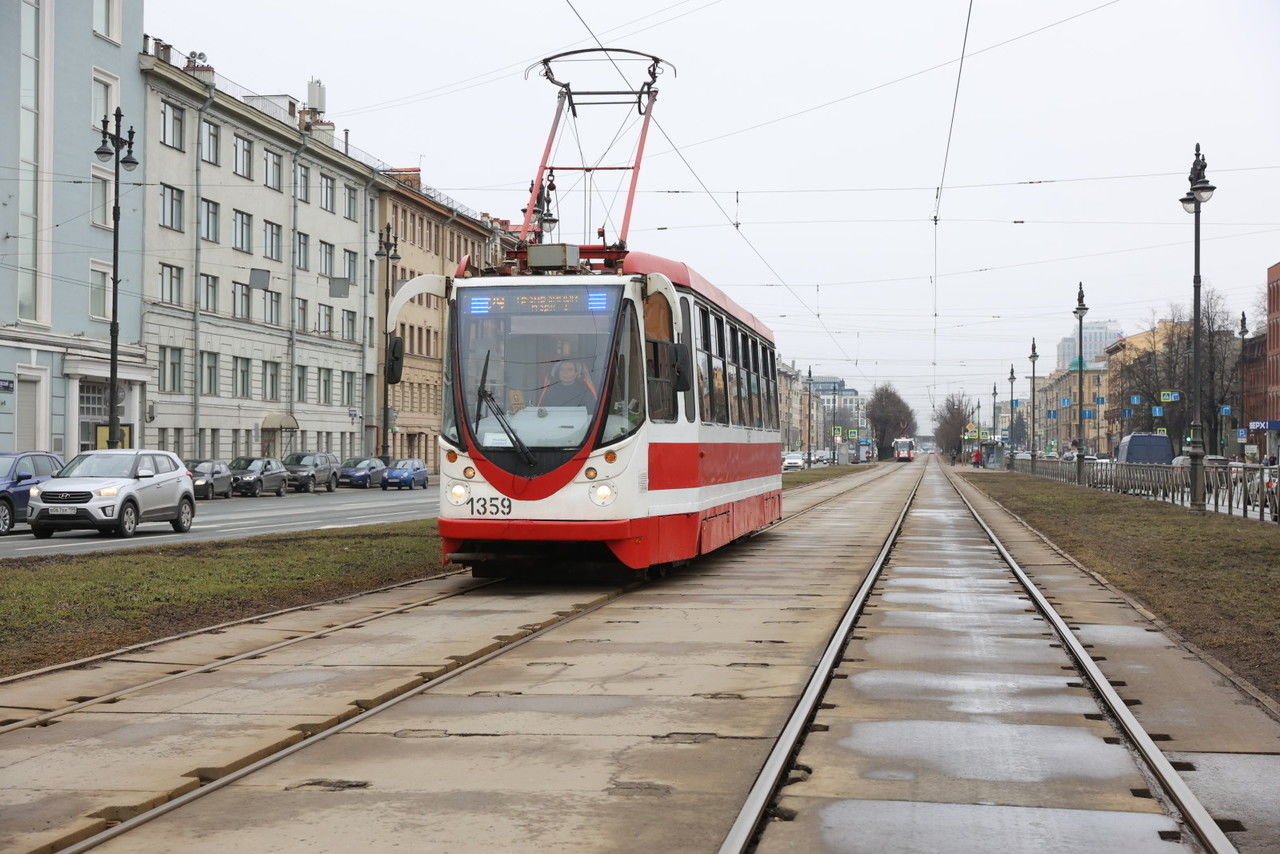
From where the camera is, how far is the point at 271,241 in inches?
2424

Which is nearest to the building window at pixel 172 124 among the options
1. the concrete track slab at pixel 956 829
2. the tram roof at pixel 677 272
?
the tram roof at pixel 677 272

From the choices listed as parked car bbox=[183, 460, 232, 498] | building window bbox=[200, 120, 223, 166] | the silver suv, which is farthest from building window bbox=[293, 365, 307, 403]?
the silver suv

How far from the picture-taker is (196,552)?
20.0 m

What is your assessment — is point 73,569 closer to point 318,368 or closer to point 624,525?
point 624,525

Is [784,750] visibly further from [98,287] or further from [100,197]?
[100,197]

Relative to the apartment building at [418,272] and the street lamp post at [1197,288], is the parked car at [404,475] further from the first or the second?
the street lamp post at [1197,288]

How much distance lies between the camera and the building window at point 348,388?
233 ft

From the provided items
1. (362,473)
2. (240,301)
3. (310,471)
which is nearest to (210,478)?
(310,471)

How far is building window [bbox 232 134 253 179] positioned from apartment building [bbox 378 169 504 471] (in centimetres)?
1432

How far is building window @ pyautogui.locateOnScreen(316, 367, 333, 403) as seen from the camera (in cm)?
Result: 6769

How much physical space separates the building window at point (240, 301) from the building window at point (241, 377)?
1.69 meters

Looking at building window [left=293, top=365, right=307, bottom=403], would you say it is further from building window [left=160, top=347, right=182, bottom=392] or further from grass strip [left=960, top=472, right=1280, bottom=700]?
grass strip [left=960, top=472, right=1280, bottom=700]

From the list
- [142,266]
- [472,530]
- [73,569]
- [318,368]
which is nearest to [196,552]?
[73,569]

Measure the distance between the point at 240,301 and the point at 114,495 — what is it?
34.6 meters
